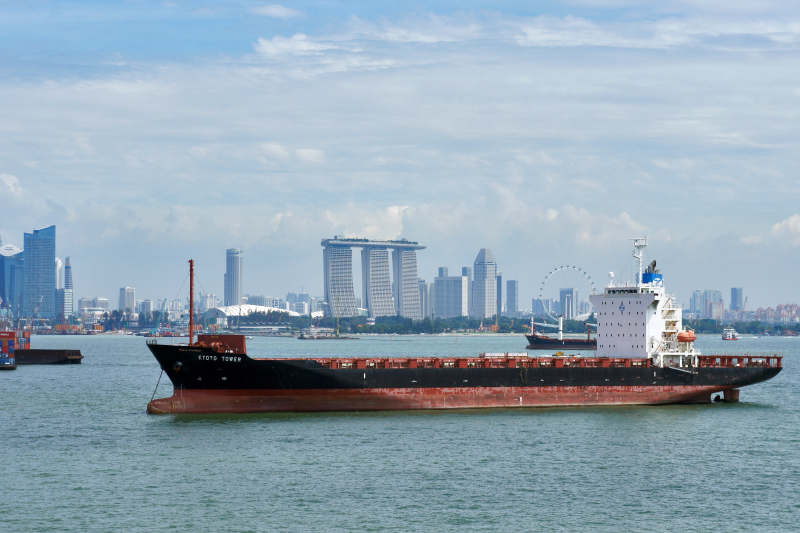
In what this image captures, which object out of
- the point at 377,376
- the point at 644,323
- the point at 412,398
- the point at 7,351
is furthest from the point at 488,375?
the point at 7,351

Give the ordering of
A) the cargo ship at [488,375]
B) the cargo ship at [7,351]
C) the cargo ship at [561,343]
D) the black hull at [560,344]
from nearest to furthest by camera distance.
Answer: the cargo ship at [488,375] < the cargo ship at [7,351] < the black hull at [560,344] < the cargo ship at [561,343]

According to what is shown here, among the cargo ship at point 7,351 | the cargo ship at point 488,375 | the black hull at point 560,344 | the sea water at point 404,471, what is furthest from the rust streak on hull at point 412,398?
the black hull at point 560,344

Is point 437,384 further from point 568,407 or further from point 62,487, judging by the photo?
point 62,487

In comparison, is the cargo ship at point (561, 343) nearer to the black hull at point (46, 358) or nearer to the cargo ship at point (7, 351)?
the black hull at point (46, 358)

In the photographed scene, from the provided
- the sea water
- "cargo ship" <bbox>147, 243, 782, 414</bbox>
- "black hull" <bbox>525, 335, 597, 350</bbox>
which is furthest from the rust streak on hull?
"black hull" <bbox>525, 335, 597, 350</bbox>

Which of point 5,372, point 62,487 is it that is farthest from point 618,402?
point 5,372

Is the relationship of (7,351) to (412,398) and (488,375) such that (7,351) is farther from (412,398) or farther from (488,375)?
(488,375)
